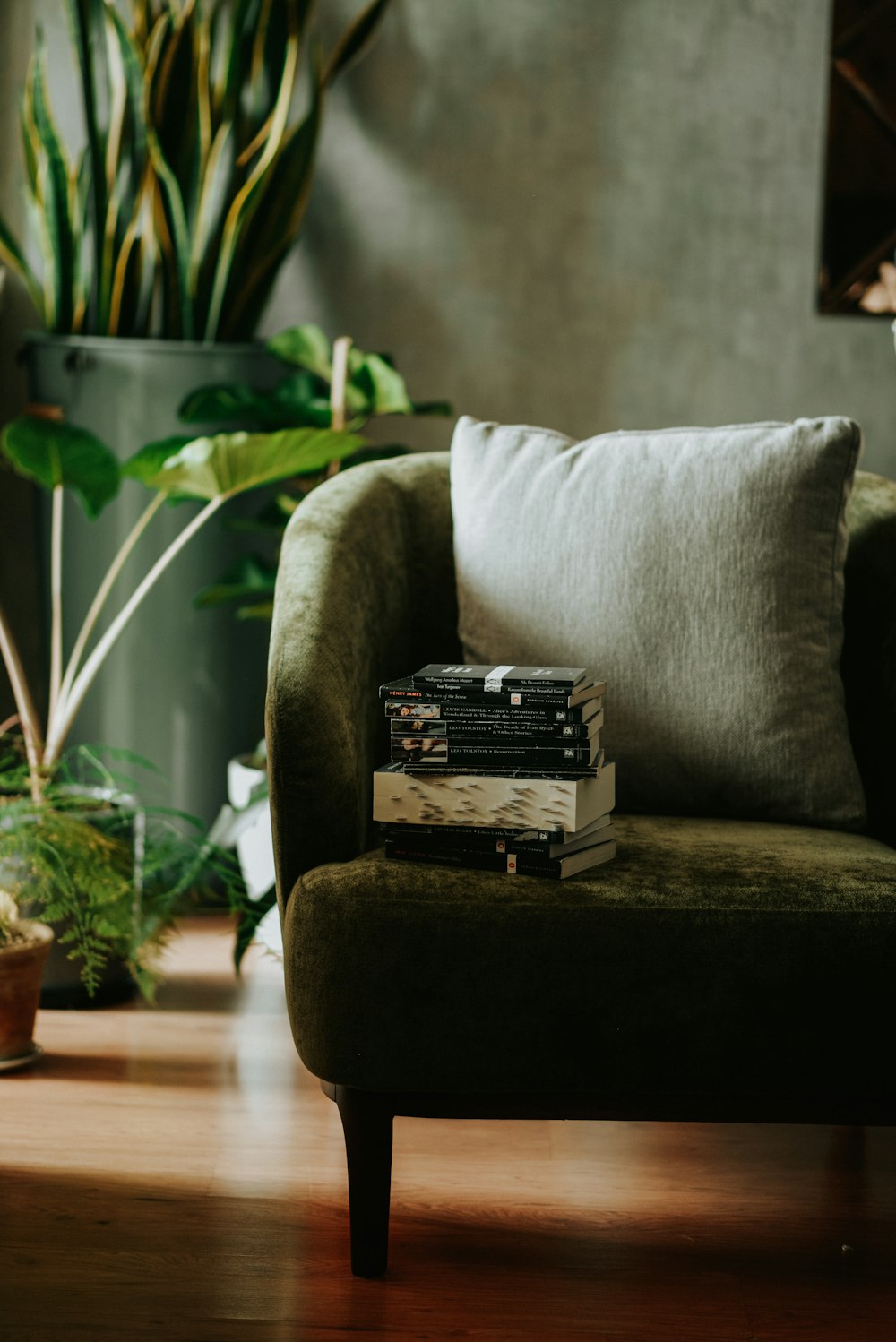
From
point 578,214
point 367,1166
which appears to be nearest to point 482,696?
point 367,1166

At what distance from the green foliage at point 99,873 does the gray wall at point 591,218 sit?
1147 mm

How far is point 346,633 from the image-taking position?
151 centimetres

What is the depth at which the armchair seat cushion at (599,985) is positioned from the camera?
1.29 m

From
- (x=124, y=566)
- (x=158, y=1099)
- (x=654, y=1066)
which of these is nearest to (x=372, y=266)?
(x=124, y=566)

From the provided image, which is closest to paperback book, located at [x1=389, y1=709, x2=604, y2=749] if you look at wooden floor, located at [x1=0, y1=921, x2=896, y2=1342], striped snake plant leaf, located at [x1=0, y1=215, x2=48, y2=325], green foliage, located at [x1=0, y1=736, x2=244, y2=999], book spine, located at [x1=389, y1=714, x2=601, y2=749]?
book spine, located at [x1=389, y1=714, x2=601, y2=749]

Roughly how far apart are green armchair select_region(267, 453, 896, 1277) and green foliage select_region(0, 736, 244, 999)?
25.7 inches

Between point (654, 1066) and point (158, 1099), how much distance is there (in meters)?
0.81

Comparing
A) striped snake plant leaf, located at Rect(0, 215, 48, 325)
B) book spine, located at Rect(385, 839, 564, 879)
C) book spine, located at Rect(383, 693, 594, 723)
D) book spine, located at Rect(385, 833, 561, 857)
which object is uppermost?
striped snake plant leaf, located at Rect(0, 215, 48, 325)

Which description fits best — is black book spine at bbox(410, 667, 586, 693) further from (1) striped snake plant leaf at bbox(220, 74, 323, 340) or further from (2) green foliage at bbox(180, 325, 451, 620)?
(1) striped snake plant leaf at bbox(220, 74, 323, 340)

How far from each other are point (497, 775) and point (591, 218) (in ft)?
5.86

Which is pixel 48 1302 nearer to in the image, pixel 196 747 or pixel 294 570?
pixel 294 570

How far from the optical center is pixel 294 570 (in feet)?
5.12

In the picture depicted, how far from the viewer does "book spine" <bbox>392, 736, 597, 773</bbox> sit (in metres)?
1.37

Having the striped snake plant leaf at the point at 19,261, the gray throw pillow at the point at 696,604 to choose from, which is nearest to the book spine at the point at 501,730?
the gray throw pillow at the point at 696,604
